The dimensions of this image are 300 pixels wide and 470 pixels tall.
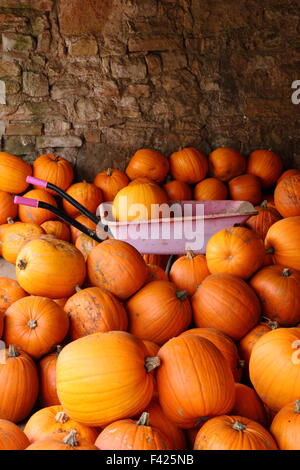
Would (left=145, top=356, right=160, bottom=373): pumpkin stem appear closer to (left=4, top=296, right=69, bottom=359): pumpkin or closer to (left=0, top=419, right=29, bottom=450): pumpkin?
(left=0, top=419, right=29, bottom=450): pumpkin

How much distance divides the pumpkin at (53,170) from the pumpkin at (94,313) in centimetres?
271

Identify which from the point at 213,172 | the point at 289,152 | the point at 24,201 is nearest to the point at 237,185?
the point at 213,172

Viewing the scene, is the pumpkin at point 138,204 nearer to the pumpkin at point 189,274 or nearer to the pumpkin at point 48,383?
the pumpkin at point 189,274

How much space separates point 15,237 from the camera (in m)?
4.07

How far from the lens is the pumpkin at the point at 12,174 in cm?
473

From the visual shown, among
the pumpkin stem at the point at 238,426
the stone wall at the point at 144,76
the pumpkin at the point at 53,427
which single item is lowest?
the pumpkin at the point at 53,427

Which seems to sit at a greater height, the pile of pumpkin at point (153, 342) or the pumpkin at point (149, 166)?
the pumpkin at point (149, 166)

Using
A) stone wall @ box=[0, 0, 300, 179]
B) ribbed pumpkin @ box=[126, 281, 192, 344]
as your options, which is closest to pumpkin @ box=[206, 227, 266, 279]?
ribbed pumpkin @ box=[126, 281, 192, 344]

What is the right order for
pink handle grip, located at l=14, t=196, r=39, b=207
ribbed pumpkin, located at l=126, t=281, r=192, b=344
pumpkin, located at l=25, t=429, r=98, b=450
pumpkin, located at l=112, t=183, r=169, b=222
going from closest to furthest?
1. pumpkin, located at l=25, t=429, r=98, b=450
2. ribbed pumpkin, located at l=126, t=281, r=192, b=344
3. pink handle grip, located at l=14, t=196, r=39, b=207
4. pumpkin, located at l=112, t=183, r=169, b=222

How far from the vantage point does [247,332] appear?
2.43m

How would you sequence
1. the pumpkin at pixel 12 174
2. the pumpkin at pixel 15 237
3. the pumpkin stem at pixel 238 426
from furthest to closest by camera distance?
the pumpkin at pixel 12 174, the pumpkin at pixel 15 237, the pumpkin stem at pixel 238 426

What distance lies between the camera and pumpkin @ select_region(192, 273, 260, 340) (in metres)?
2.37

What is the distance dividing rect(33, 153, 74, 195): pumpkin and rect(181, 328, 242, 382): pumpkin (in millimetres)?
3020

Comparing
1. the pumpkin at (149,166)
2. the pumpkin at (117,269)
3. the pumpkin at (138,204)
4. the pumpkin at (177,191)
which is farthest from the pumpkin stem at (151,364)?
the pumpkin at (149,166)
